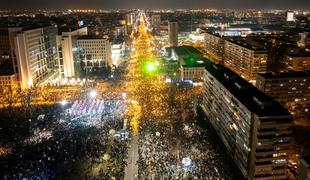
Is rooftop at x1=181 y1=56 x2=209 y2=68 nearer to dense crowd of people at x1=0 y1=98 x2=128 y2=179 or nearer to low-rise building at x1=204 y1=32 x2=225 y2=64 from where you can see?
low-rise building at x1=204 y1=32 x2=225 y2=64

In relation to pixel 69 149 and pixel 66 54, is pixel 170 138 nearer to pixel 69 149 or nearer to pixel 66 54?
pixel 69 149

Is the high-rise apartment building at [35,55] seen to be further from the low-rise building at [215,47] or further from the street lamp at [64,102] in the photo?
the low-rise building at [215,47]

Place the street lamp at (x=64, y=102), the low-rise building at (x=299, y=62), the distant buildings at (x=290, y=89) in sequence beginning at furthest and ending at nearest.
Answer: the low-rise building at (x=299, y=62) → the street lamp at (x=64, y=102) → the distant buildings at (x=290, y=89)

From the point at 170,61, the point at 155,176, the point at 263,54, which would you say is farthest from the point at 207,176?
the point at 170,61

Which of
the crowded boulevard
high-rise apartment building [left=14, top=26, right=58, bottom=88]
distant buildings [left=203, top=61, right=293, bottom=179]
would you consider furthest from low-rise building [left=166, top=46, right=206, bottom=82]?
high-rise apartment building [left=14, top=26, right=58, bottom=88]

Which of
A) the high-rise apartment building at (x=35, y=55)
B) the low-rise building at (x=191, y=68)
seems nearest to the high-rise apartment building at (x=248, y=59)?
the low-rise building at (x=191, y=68)

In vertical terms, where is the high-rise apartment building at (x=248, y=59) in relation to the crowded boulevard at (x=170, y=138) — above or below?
above

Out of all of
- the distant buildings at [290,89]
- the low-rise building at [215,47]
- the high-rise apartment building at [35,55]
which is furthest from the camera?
the low-rise building at [215,47]

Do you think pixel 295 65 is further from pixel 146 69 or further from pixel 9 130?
pixel 9 130
